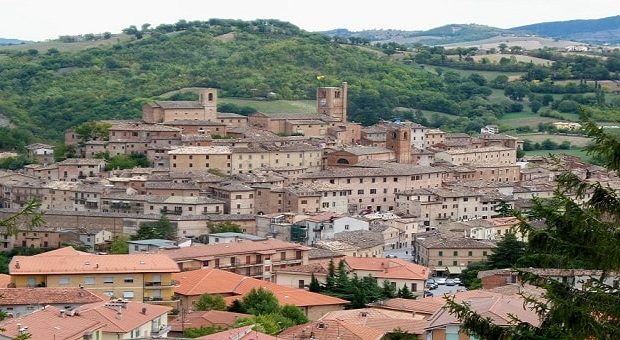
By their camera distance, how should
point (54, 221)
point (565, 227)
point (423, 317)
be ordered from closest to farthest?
point (565, 227), point (423, 317), point (54, 221)

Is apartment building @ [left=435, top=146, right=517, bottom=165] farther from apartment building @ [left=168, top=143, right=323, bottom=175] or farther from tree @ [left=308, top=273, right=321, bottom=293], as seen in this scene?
tree @ [left=308, top=273, right=321, bottom=293]

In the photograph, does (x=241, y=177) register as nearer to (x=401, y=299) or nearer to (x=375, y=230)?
(x=375, y=230)

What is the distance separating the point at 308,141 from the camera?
2094 inches

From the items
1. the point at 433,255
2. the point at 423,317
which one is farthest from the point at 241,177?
the point at 423,317

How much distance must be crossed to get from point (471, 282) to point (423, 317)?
25.5ft

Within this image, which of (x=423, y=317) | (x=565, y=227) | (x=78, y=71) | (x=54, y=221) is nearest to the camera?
(x=565, y=227)

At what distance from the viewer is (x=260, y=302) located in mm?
28141

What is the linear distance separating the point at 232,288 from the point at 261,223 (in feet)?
39.1

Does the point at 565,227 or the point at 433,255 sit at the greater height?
the point at 565,227

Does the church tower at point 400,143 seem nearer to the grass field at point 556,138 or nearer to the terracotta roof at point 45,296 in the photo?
the grass field at point 556,138

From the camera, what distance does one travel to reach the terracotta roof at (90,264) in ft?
93.0

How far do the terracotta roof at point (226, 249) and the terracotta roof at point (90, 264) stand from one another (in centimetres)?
385

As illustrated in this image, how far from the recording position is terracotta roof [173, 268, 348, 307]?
29.2 meters

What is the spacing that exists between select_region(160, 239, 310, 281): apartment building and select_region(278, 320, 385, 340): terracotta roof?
394 inches
